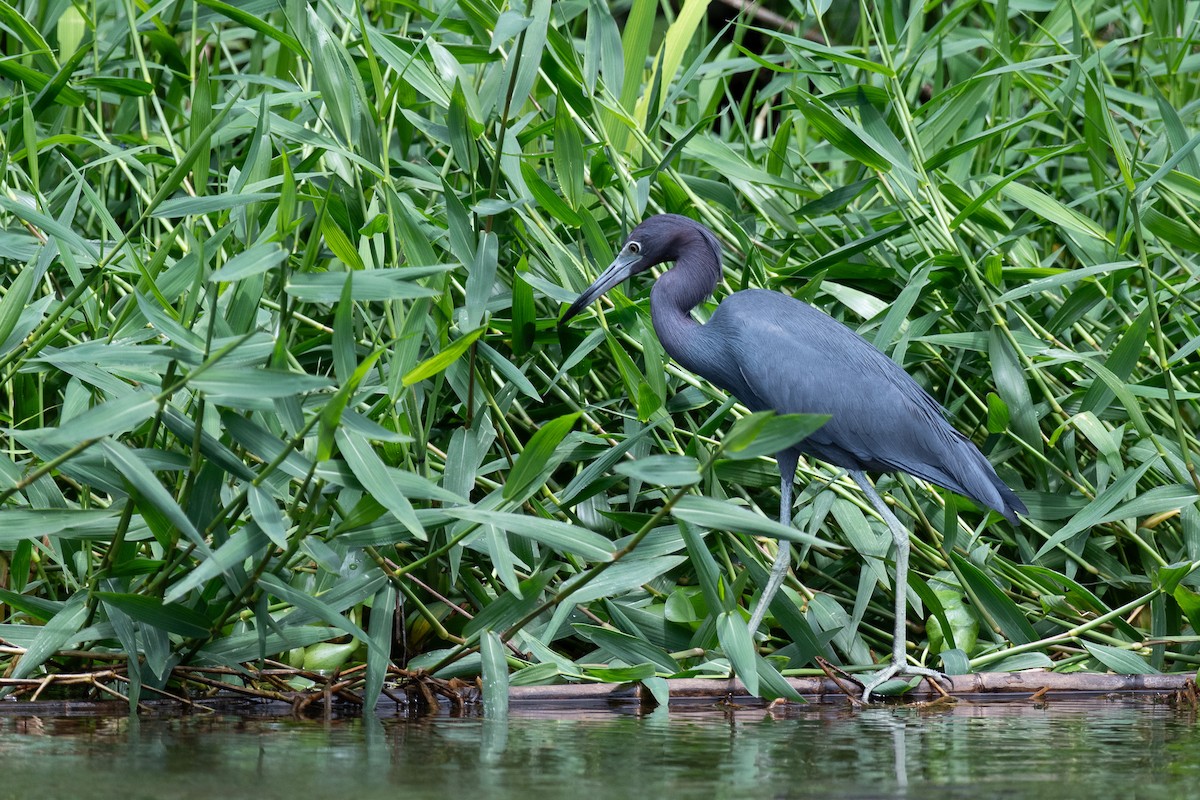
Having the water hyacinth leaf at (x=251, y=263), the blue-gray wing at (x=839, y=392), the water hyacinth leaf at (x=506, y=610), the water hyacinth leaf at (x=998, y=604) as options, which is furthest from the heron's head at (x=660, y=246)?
the water hyacinth leaf at (x=251, y=263)

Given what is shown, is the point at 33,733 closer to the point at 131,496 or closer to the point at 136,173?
the point at 131,496

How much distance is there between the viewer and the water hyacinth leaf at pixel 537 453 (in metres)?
2.90

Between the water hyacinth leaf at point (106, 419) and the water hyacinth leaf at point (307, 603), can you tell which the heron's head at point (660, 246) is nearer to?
the water hyacinth leaf at point (307, 603)

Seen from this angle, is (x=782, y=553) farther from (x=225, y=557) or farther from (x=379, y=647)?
(x=225, y=557)

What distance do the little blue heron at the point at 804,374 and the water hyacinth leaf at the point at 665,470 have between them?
140 centimetres

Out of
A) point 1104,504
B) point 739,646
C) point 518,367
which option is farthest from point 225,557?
point 1104,504

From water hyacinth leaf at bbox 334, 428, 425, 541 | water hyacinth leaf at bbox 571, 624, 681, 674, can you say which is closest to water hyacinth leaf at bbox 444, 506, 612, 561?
water hyacinth leaf at bbox 334, 428, 425, 541

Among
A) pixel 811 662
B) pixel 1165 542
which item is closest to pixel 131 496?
pixel 811 662

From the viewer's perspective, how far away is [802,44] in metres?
4.17

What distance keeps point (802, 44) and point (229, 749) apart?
2.67 metres

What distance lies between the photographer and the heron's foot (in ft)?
11.9

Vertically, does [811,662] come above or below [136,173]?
below

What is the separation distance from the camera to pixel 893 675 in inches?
148

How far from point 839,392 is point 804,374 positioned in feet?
0.39
